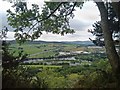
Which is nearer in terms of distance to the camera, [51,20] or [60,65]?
[60,65]

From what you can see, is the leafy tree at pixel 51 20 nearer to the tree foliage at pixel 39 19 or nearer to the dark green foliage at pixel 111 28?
the tree foliage at pixel 39 19

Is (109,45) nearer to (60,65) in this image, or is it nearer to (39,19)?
(60,65)

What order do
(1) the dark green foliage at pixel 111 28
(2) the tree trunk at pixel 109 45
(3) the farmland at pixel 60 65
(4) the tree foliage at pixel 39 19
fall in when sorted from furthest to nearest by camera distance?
1. (1) the dark green foliage at pixel 111 28
2. (4) the tree foliage at pixel 39 19
3. (3) the farmland at pixel 60 65
4. (2) the tree trunk at pixel 109 45

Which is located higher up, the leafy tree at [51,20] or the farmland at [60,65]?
the leafy tree at [51,20]

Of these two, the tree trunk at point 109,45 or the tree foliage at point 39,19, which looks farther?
the tree foliage at point 39,19

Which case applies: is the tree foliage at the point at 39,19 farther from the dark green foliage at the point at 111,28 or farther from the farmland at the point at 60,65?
the dark green foliage at the point at 111,28

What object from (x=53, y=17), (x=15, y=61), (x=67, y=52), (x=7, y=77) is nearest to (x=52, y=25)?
(x=53, y=17)

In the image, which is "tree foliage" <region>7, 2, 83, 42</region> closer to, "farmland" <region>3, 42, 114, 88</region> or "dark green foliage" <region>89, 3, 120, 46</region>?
"farmland" <region>3, 42, 114, 88</region>

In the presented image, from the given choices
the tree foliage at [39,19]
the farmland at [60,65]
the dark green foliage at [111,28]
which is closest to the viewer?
the farmland at [60,65]

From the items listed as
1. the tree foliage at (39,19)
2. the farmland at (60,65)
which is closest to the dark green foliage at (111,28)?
the farmland at (60,65)

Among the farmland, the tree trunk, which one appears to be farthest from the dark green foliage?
the tree trunk

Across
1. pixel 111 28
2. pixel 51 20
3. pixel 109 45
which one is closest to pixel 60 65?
pixel 51 20
